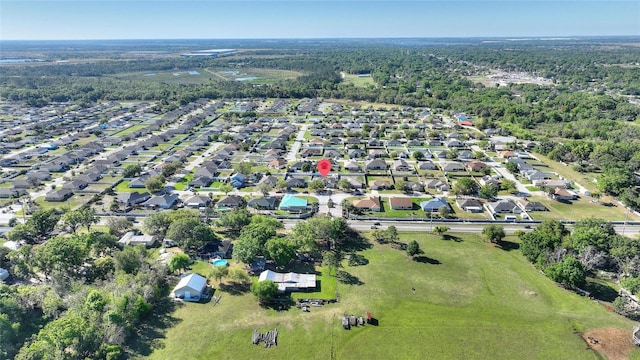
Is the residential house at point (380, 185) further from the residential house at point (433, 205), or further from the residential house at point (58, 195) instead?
the residential house at point (58, 195)

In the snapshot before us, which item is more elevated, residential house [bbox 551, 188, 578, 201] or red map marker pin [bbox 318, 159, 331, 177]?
red map marker pin [bbox 318, 159, 331, 177]

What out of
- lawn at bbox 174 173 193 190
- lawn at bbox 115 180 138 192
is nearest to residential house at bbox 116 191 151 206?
lawn at bbox 115 180 138 192

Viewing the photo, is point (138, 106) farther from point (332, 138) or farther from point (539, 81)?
point (539, 81)

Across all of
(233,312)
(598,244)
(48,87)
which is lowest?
(233,312)

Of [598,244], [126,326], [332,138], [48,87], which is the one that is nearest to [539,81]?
[332,138]

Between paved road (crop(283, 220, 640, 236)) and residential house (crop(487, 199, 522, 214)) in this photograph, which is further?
residential house (crop(487, 199, 522, 214))

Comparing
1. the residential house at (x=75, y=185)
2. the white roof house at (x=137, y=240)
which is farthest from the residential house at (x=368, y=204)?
the residential house at (x=75, y=185)

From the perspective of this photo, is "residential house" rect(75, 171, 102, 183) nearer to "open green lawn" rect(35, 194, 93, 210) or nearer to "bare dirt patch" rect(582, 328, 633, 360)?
"open green lawn" rect(35, 194, 93, 210)
